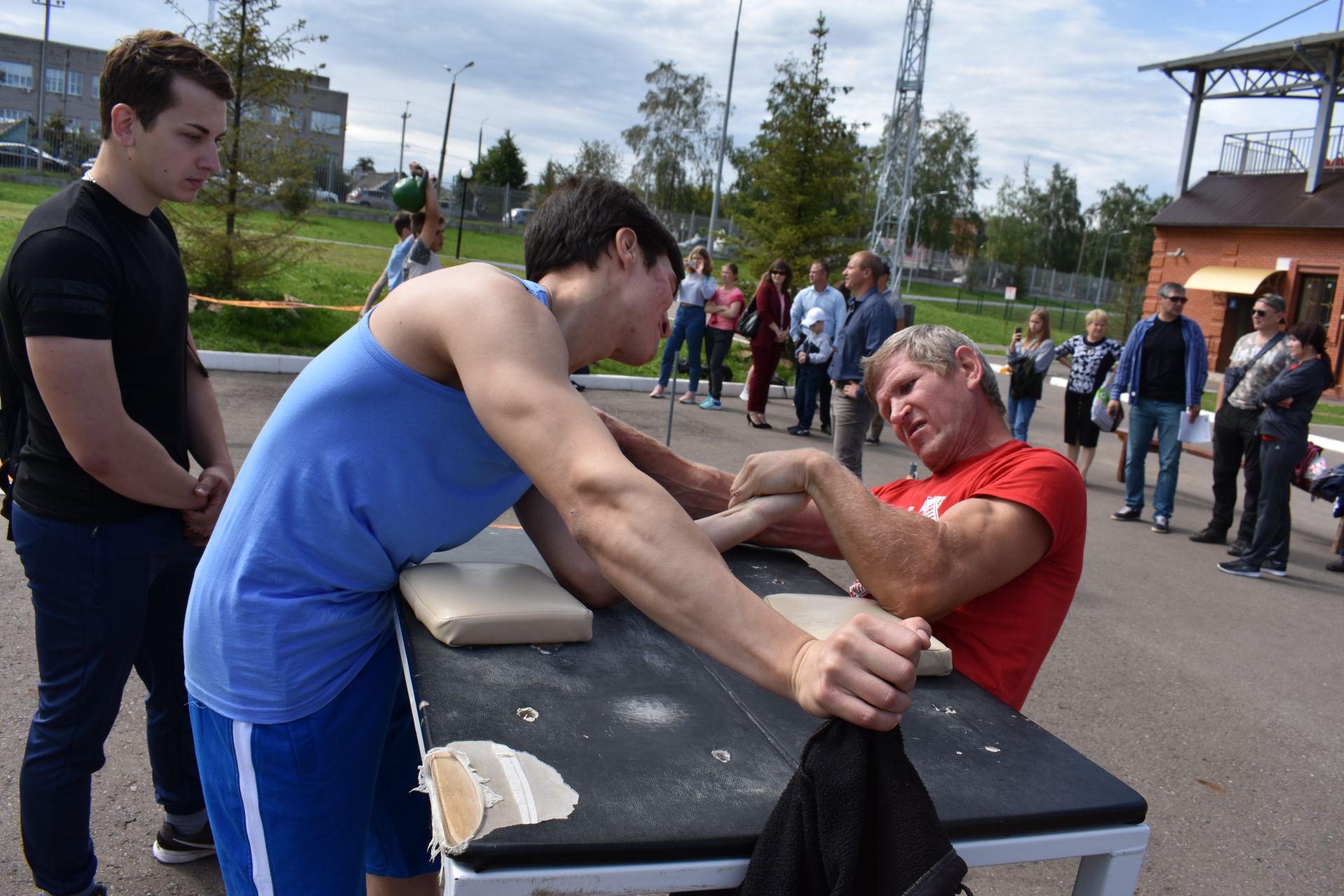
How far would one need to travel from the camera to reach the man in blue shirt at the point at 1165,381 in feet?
26.3

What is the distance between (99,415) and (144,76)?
736 millimetres

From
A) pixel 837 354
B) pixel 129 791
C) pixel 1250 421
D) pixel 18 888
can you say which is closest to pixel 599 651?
pixel 18 888

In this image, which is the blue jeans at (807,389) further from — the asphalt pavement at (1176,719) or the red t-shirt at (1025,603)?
the red t-shirt at (1025,603)

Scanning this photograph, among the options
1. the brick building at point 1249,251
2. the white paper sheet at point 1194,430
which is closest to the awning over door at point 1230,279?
the brick building at point 1249,251

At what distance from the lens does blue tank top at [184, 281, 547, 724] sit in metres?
1.48

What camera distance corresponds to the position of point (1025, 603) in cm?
211

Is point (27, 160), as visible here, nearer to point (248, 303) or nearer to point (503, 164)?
point (503, 164)

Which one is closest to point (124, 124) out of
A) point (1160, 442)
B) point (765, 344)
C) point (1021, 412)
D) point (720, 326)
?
point (1160, 442)

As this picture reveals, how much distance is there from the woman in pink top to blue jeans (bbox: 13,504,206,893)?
31.6 ft

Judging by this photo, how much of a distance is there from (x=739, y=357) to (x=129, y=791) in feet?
43.4

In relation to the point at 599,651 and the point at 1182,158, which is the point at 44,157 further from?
the point at 599,651

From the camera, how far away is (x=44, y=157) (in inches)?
1580

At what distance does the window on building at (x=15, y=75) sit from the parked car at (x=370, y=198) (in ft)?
117

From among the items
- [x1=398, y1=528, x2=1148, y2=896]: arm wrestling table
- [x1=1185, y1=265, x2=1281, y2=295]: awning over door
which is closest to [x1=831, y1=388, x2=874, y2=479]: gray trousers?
[x1=398, y1=528, x2=1148, y2=896]: arm wrestling table
